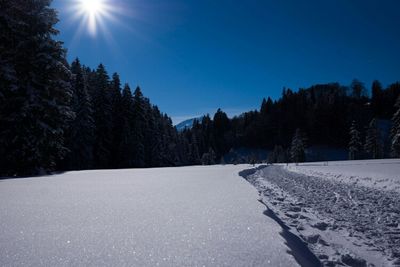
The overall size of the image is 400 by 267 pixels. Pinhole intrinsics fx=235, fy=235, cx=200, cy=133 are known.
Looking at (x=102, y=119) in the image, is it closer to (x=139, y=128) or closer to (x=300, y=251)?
(x=139, y=128)

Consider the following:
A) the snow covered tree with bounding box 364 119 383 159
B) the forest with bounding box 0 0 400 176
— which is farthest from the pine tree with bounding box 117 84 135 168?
the snow covered tree with bounding box 364 119 383 159

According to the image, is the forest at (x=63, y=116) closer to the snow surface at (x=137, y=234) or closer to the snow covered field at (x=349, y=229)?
the snow surface at (x=137, y=234)

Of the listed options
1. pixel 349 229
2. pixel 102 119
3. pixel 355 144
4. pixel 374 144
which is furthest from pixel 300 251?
pixel 355 144

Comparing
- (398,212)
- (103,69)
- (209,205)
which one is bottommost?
(398,212)

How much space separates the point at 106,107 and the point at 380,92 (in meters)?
113

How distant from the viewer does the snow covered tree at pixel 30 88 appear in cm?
998

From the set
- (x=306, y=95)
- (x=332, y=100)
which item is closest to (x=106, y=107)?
(x=332, y=100)

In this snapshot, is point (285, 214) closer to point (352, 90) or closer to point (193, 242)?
point (193, 242)

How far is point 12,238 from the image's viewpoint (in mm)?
2141

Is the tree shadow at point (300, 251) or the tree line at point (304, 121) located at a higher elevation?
the tree line at point (304, 121)

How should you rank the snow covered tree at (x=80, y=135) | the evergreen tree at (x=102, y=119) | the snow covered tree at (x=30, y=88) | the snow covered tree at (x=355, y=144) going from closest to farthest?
the snow covered tree at (x=30, y=88) < the snow covered tree at (x=80, y=135) < the evergreen tree at (x=102, y=119) < the snow covered tree at (x=355, y=144)

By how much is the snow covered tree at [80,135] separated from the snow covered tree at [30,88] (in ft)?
44.5

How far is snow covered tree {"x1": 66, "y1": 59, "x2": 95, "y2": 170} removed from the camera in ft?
78.5

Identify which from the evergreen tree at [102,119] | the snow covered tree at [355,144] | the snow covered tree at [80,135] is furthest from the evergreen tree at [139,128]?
the snow covered tree at [355,144]
